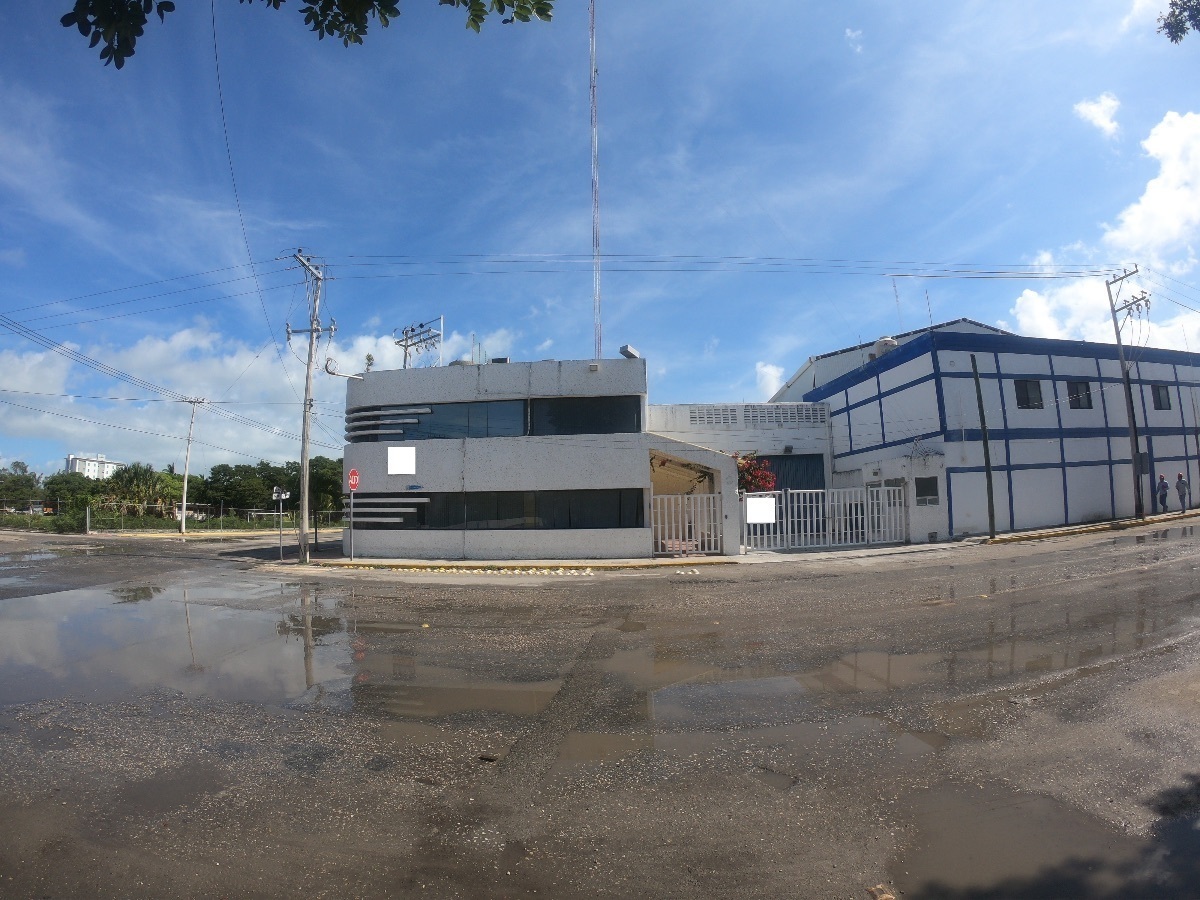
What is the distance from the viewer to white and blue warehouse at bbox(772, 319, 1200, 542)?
21.2 m

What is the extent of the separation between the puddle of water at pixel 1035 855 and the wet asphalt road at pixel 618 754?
15 mm

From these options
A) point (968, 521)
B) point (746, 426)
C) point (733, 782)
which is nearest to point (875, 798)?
point (733, 782)

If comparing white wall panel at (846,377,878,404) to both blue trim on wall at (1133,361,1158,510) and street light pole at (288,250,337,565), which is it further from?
street light pole at (288,250,337,565)

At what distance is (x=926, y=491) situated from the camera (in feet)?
69.7

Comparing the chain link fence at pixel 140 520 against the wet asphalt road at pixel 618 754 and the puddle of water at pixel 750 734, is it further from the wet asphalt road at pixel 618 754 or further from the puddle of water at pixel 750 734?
the puddle of water at pixel 750 734

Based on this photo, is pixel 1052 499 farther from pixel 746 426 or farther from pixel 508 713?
pixel 508 713

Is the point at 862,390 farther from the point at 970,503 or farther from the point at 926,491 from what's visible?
the point at 970,503

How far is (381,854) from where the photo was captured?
126 inches

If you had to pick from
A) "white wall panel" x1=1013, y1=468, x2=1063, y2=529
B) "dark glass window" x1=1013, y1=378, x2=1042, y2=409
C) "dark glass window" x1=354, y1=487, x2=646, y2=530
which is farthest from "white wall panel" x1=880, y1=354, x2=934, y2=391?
"dark glass window" x1=354, y1=487, x2=646, y2=530

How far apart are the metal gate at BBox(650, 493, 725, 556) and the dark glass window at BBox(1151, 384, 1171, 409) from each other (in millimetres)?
20626

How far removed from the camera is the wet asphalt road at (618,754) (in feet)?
10.0

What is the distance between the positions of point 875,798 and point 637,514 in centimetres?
1602

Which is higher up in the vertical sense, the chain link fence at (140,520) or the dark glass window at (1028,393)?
the dark glass window at (1028,393)

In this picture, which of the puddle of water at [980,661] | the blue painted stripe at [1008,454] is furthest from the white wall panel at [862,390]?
the puddle of water at [980,661]
